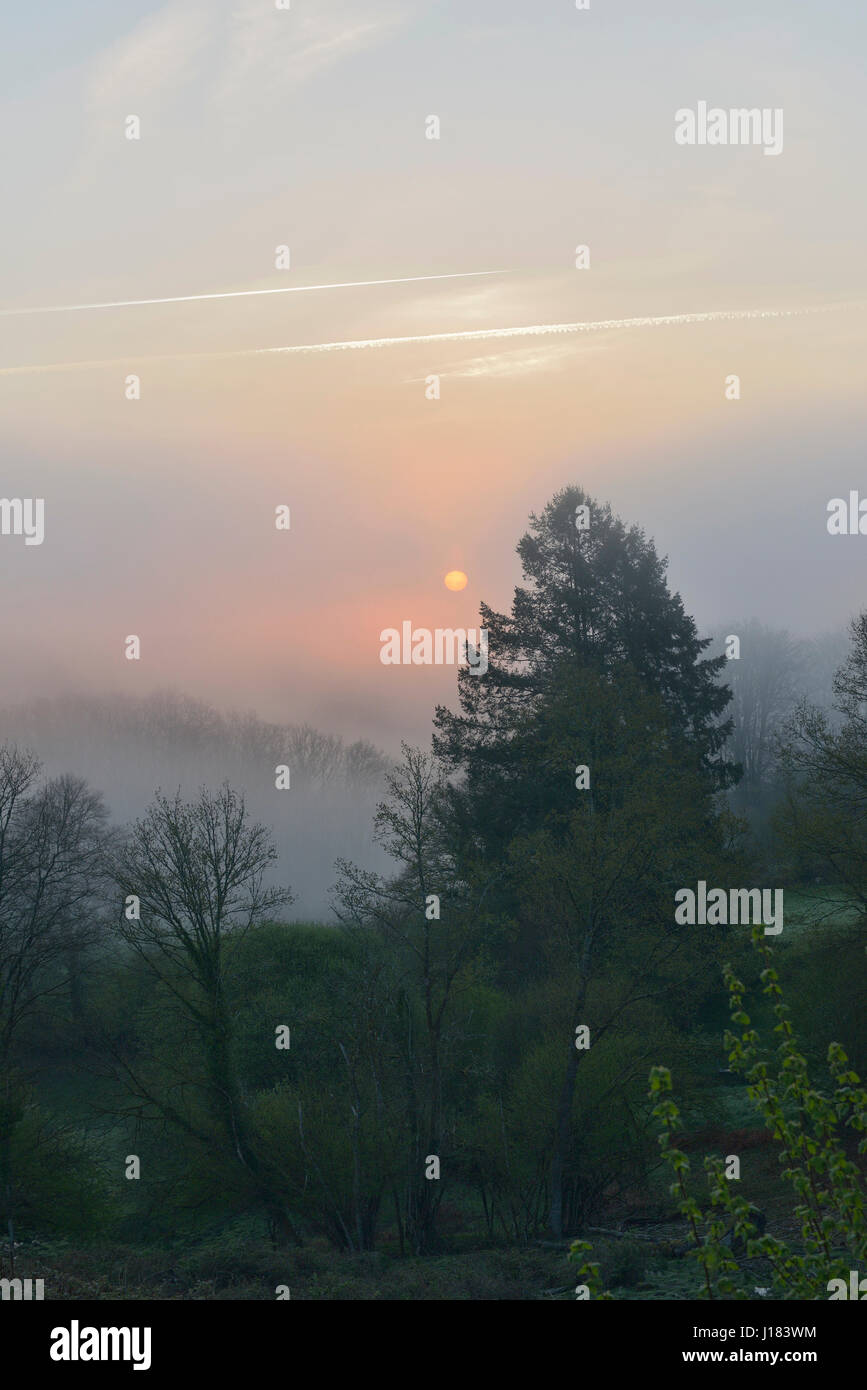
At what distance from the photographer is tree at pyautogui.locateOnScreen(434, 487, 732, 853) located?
46.4 metres

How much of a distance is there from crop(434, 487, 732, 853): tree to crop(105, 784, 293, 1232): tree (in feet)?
51.9

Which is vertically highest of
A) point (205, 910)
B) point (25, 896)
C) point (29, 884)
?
point (29, 884)

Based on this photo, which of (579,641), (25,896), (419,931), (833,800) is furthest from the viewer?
(579,641)

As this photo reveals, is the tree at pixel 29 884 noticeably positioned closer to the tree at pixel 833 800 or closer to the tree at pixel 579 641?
the tree at pixel 579 641

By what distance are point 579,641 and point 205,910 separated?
73.4ft

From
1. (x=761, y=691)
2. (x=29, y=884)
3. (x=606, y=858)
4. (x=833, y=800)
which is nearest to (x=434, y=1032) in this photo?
(x=606, y=858)

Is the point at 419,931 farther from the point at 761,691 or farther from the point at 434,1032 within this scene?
the point at 761,691

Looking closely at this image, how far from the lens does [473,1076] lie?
91.5ft

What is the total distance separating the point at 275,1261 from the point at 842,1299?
55.0 feet

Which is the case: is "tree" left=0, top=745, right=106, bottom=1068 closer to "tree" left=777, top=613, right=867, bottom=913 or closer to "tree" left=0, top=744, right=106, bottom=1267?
Answer: "tree" left=0, top=744, right=106, bottom=1267

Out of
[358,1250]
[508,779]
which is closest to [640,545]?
[508,779]

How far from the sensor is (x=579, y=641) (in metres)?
46.8

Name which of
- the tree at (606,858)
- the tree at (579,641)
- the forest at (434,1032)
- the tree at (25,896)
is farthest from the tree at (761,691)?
the tree at (25,896)
